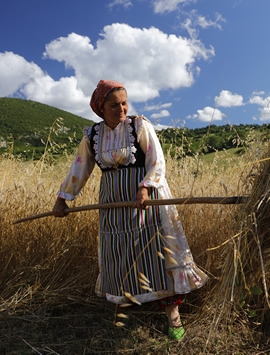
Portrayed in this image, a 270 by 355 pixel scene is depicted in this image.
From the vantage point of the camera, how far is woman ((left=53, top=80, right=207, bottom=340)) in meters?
2.22

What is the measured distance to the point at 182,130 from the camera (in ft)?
13.3

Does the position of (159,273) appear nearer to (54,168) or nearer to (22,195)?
(22,195)

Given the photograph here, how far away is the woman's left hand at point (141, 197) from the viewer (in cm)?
210

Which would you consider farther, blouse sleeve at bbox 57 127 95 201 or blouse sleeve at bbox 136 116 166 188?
blouse sleeve at bbox 57 127 95 201

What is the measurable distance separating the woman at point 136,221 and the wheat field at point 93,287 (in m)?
0.18

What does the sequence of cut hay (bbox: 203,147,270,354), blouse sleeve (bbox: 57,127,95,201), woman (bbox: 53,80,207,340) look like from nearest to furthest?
cut hay (bbox: 203,147,270,354), woman (bbox: 53,80,207,340), blouse sleeve (bbox: 57,127,95,201)

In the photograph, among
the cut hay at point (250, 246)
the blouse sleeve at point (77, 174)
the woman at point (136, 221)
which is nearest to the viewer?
the cut hay at point (250, 246)

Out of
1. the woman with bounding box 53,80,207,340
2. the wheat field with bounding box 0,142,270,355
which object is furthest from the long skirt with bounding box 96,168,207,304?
the wheat field with bounding box 0,142,270,355

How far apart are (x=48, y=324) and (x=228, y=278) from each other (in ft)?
4.75

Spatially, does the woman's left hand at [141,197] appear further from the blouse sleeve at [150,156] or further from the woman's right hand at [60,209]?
the woman's right hand at [60,209]

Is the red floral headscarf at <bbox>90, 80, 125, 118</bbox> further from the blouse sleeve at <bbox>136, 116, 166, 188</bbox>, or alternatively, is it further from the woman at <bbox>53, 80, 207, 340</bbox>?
the blouse sleeve at <bbox>136, 116, 166, 188</bbox>

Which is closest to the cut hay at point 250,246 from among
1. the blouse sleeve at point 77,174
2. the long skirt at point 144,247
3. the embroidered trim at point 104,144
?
the long skirt at point 144,247

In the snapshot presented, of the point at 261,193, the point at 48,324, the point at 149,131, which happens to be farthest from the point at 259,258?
the point at 48,324

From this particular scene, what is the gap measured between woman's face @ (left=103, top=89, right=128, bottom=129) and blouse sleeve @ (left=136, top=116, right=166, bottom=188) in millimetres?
110
